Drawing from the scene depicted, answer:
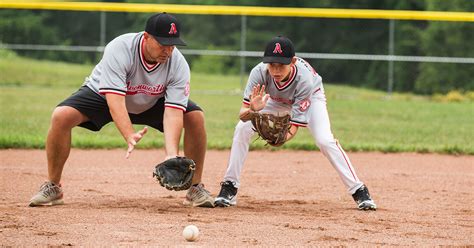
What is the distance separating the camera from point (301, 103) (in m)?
5.89

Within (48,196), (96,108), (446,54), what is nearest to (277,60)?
(96,108)

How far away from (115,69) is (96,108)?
38cm

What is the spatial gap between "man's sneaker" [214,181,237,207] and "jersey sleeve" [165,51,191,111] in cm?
80

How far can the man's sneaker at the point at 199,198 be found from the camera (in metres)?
5.99

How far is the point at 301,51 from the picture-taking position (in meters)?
19.5

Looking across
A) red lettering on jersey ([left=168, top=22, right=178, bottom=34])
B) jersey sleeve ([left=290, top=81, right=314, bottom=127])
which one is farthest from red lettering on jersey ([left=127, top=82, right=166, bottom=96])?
jersey sleeve ([left=290, top=81, right=314, bottom=127])

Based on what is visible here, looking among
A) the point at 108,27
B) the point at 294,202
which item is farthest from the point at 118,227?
the point at 108,27

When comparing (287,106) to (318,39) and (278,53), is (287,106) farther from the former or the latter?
(318,39)

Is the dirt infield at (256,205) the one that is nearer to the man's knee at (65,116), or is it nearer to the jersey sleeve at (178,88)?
the man's knee at (65,116)

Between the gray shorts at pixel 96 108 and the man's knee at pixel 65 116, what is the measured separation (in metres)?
0.03

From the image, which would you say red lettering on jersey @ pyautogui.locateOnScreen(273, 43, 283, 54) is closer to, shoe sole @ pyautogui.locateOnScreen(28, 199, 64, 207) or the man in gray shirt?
the man in gray shirt

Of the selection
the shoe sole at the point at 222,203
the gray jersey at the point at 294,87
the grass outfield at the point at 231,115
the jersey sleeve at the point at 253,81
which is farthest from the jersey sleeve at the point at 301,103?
the grass outfield at the point at 231,115

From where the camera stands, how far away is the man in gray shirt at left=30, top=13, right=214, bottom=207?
535 cm

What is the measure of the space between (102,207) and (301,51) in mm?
14111
